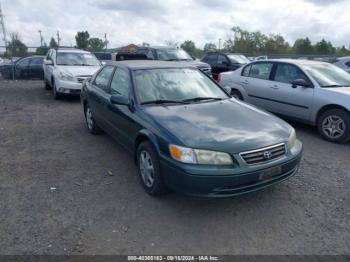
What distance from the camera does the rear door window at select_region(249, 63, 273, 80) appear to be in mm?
7394

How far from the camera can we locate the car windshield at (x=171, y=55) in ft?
42.4

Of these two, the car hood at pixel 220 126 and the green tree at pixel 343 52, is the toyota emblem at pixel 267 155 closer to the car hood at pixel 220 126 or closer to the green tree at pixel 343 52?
the car hood at pixel 220 126

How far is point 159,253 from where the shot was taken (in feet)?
9.37

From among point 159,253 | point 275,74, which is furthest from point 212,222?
point 275,74

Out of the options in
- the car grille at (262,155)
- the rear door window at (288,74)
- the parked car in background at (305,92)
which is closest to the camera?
the car grille at (262,155)

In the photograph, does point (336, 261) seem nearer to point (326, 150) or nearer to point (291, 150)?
point (291, 150)

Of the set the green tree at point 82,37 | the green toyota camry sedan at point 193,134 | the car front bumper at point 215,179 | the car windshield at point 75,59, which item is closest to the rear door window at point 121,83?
the green toyota camry sedan at point 193,134

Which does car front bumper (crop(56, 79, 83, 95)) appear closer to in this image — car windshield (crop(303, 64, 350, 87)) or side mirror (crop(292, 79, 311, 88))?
side mirror (crop(292, 79, 311, 88))

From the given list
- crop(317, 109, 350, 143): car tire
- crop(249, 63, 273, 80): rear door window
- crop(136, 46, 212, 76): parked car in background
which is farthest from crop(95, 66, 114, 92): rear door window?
crop(136, 46, 212, 76): parked car in background

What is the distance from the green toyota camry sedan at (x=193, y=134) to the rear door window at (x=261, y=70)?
2.96 meters

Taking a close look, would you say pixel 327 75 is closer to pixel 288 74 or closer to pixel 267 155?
pixel 288 74

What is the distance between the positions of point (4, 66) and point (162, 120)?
15.1 meters

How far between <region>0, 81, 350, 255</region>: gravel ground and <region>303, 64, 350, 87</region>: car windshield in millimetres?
1714

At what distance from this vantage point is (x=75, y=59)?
35.3ft
